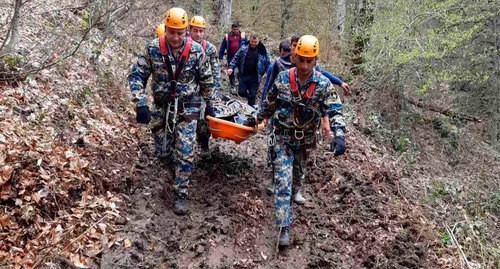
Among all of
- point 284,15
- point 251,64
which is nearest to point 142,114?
point 251,64

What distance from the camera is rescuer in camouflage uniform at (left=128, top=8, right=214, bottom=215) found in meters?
5.44

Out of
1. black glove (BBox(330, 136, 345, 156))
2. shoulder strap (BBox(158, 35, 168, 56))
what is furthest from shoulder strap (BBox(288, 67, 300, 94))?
shoulder strap (BBox(158, 35, 168, 56))

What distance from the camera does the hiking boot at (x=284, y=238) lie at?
203 inches

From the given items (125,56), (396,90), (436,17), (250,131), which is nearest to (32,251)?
(250,131)

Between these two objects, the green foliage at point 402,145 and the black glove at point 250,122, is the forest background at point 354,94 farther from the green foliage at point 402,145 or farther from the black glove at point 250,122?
the black glove at point 250,122

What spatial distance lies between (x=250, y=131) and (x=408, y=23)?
7672 mm

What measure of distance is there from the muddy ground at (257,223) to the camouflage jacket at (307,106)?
1.32m

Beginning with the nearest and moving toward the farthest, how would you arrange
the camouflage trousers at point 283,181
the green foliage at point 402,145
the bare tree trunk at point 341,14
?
the camouflage trousers at point 283,181 < the green foliage at point 402,145 < the bare tree trunk at point 341,14

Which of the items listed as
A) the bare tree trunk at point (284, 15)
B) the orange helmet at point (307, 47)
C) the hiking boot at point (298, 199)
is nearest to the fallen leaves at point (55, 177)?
the hiking boot at point (298, 199)

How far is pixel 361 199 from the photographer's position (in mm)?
6504

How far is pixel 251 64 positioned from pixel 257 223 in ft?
16.2

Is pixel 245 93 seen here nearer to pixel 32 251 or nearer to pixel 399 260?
pixel 399 260

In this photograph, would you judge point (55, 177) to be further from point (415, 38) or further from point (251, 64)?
point (415, 38)

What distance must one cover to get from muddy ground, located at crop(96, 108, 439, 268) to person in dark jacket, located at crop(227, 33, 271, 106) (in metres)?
2.77
